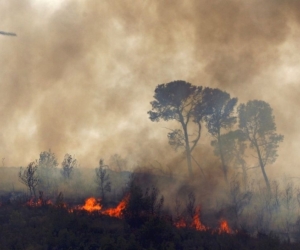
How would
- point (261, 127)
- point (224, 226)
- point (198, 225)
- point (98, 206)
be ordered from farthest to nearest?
point (261, 127), point (98, 206), point (224, 226), point (198, 225)

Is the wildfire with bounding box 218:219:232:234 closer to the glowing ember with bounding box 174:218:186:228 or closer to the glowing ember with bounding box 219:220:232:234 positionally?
the glowing ember with bounding box 219:220:232:234

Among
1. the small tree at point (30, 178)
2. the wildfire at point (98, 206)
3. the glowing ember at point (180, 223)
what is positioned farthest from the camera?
the small tree at point (30, 178)

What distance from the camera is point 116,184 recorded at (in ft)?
175

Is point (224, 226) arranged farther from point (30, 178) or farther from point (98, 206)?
point (30, 178)

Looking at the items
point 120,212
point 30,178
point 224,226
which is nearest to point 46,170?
point 30,178

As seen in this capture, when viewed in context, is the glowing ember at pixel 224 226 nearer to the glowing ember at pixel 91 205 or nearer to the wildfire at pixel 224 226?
the wildfire at pixel 224 226

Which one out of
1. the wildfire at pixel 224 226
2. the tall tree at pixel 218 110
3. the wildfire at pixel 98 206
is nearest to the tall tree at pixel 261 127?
the tall tree at pixel 218 110

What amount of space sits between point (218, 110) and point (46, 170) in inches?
1101

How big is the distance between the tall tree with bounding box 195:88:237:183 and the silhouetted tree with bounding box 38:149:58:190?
24374 mm

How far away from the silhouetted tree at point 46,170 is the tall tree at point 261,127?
2937cm

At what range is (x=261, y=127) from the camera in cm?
4956

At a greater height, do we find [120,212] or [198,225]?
[120,212]

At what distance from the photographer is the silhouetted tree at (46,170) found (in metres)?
53.0

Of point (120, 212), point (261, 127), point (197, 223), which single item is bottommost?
point (197, 223)
